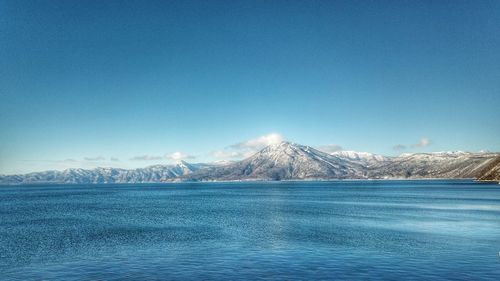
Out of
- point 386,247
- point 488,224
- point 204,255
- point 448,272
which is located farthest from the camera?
point 488,224

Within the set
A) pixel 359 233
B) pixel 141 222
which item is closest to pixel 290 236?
pixel 359 233

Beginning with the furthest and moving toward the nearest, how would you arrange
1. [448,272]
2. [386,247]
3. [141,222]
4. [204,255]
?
[141,222] < [386,247] < [204,255] < [448,272]

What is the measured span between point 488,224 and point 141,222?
89679 mm

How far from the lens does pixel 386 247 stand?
61.8m

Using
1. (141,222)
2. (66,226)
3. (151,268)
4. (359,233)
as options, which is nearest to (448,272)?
(359,233)

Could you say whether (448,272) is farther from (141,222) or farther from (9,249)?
(141,222)

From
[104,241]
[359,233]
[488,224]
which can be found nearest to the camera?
[104,241]

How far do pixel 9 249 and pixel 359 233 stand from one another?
220 feet

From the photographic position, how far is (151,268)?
162 ft

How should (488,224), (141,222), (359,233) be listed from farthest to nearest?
(141,222) < (488,224) < (359,233)

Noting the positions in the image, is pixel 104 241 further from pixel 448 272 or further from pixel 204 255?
pixel 448 272

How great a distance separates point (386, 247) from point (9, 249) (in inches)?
2581

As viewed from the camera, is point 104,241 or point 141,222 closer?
point 104,241

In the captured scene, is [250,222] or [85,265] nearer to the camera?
[85,265]
